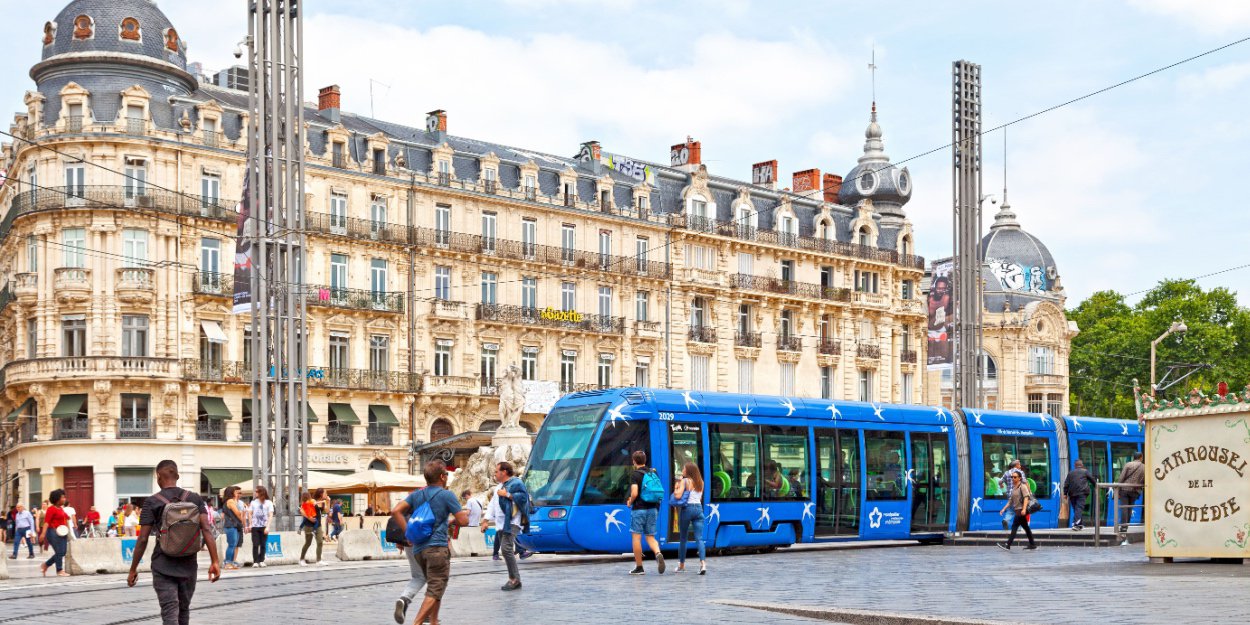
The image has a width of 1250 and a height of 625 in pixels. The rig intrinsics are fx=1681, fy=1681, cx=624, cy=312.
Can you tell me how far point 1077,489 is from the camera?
30734 millimetres

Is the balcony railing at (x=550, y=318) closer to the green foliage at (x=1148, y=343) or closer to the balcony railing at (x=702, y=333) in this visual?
the balcony railing at (x=702, y=333)

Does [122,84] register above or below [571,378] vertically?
above

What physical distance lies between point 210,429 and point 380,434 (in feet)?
20.0

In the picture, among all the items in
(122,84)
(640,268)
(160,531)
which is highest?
(122,84)

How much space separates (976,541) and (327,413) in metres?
30.8

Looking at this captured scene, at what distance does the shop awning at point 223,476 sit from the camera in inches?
2092

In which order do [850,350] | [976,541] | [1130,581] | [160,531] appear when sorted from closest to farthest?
[160,531] < [1130,581] < [976,541] < [850,350]

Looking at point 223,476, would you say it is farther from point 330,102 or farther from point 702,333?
point 702,333

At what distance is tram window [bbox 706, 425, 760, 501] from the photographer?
1017 inches

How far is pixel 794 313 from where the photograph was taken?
233 feet

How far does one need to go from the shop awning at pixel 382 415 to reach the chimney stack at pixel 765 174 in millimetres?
24680

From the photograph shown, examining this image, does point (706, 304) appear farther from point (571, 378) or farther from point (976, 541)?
point (976, 541)

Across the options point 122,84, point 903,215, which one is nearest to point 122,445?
point 122,84

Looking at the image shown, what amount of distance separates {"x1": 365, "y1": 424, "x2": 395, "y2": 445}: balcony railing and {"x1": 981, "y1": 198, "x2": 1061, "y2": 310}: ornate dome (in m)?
47.0
